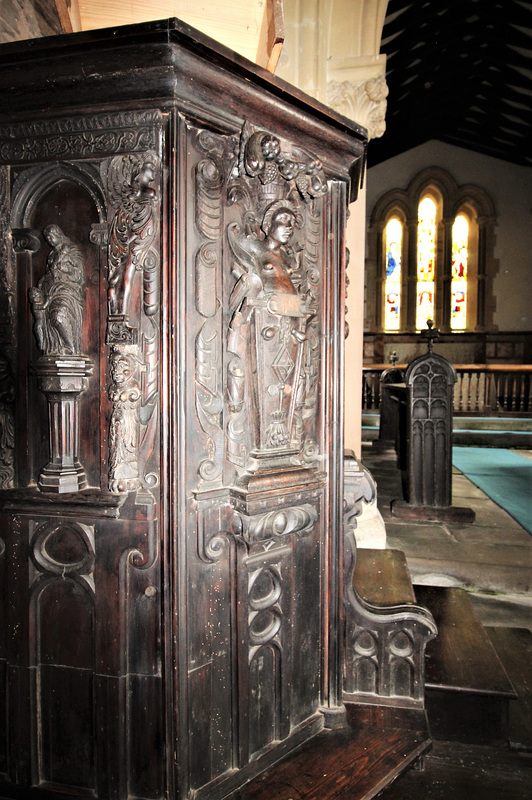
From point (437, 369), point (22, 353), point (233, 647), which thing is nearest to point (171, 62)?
point (22, 353)

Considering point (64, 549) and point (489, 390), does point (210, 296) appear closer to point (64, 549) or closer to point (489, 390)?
point (64, 549)

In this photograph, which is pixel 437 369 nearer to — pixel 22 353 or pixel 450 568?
pixel 450 568

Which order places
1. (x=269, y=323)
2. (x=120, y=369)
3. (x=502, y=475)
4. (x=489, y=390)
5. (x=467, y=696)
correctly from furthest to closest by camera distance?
(x=489, y=390) → (x=502, y=475) → (x=467, y=696) → (x=269, y=323) → (x=120, y=369)

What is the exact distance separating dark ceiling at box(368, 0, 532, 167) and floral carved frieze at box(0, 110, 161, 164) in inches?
385

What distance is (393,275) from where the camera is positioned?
15266mm

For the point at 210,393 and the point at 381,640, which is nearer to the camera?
the point at 210,393

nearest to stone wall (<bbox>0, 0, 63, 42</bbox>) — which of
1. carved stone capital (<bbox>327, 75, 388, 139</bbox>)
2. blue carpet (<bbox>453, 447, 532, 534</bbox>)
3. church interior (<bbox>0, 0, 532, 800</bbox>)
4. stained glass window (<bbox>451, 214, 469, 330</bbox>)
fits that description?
church interior (<bbox>0, 0, 532, 800</bbox>)

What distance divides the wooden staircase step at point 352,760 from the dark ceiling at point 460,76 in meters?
10.5

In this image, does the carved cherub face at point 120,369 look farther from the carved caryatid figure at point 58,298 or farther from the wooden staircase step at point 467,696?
the wooden staircase step at point 467,696

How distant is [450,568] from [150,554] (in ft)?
8.53

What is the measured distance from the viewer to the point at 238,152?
51.3 inches

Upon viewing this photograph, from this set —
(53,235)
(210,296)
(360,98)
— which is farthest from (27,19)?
(360,98)

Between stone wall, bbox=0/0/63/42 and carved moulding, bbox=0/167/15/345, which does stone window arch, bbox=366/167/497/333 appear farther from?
carved moulding, bbox=0/167/15/345

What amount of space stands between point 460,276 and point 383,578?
14.7m
